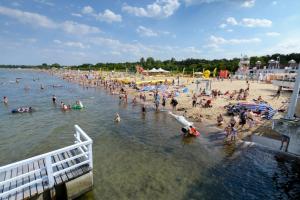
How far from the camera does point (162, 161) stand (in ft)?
34.5

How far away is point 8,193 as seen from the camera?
5.48 meters

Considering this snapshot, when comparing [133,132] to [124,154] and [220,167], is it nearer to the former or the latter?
[124,154]

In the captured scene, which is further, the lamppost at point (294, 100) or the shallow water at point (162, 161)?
the lamppost at point (294, 100)

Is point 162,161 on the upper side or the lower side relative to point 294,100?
lower

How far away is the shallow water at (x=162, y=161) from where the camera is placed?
8000 mm

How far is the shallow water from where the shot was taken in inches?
315

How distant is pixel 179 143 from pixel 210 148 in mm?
2051

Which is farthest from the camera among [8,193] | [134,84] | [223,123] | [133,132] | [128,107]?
[134,84]

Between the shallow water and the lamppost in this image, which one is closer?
the shallow water

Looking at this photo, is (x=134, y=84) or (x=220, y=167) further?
(x=134, y=84)

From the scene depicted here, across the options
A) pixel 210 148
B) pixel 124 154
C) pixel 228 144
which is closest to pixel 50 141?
pixel 124 154

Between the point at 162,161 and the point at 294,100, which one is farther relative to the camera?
the point at 162,161

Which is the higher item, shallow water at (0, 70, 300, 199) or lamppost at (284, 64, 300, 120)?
lamppost at (284, 64, 300, 120)

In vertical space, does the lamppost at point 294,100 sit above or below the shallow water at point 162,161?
above
